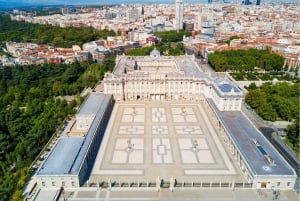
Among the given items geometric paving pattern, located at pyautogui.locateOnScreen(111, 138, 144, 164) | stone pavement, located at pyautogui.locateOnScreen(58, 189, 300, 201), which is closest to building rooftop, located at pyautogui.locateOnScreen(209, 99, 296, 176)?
stone pavement, located at pyautogui.locateOnScreen(58, 189, 300, 201)

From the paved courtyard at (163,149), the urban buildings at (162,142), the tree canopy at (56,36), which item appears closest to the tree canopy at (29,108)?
the urban buildings at (162,142)

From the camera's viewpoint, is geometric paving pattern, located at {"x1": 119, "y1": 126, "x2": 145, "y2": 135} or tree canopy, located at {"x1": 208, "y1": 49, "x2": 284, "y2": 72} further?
tree canopy, located at {"x1": 208, "y1": 49, "x2": 284, "y2": 72}

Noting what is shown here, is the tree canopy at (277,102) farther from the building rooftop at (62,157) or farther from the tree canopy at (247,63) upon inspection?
the building rooftop at (62,157)

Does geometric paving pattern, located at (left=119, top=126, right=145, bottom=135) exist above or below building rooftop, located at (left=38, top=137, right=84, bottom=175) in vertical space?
below

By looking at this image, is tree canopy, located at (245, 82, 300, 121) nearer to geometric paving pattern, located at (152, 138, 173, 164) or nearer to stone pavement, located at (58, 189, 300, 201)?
geometric paving pattern, located at (152, 138, 173, 164)

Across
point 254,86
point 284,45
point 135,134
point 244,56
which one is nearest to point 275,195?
point 135,134

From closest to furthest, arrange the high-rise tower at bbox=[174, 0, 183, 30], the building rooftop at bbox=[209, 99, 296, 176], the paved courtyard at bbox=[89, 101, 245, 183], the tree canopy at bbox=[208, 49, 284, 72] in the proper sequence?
the building rooftop at bbox=[209, 99, 296, 176]
the paved courtyard at bbox=[89, 101, 245, 183]
the tree canopy at bbox=[208, 49, 284, 72]
the high-rise tower at bbox=[174, 0, 183, 30]

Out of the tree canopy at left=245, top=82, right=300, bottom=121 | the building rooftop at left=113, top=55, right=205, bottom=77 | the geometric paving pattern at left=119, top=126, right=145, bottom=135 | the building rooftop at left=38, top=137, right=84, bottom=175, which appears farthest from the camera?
the building rooftop at left=113, top=55, right=205, bottom=77

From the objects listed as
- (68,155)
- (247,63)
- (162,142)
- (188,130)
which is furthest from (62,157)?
(247,63)

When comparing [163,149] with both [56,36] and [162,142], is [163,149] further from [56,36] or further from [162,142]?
[56,36]
